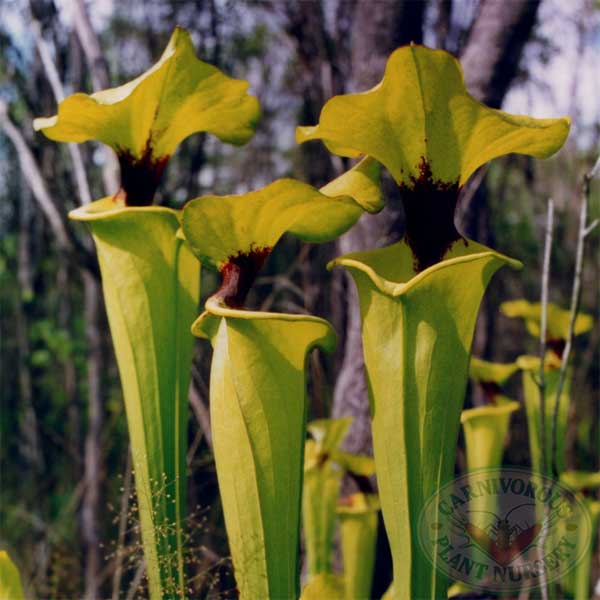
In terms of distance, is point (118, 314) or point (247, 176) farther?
point (247, 176)

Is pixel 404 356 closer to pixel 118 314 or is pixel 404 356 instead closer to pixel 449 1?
pixel 118 314

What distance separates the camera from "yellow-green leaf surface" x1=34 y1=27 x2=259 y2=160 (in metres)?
0.68

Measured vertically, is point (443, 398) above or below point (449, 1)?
below

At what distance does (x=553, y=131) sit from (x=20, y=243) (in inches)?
124

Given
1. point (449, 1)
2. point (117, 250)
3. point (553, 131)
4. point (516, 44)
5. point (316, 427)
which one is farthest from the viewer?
point (449, 1)

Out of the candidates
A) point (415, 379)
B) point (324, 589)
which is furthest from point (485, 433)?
point (415, 379)

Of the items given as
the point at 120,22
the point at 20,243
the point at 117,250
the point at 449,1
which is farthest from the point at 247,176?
the point at 117,250

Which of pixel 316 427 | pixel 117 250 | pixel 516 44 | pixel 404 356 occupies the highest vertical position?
pixel 516 44

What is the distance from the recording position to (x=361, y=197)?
657mm

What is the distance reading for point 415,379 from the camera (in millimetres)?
611

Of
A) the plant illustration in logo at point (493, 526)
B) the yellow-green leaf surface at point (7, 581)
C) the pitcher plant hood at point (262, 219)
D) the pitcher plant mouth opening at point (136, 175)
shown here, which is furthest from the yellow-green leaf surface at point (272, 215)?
the yellow-green leaf surface at point (7, 581)

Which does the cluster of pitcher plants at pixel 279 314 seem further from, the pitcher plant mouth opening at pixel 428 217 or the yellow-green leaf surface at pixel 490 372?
the yellow-green leaf surface at pixel 490 372

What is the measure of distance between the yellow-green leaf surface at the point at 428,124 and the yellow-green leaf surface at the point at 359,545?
2.49ft

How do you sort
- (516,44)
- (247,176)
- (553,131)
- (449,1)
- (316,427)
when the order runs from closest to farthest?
(553,131) < (316,427) < (516,44) < (449,1) < (247,176)
